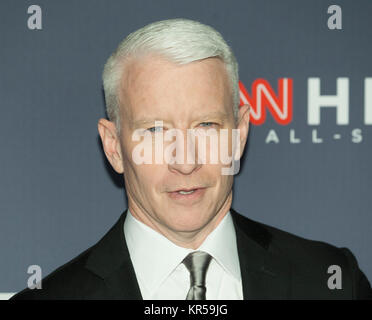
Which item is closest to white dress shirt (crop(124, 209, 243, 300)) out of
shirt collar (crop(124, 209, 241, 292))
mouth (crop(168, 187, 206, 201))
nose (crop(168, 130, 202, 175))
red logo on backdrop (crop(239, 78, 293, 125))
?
shirt collar (crop(124, 209, 241, 292))

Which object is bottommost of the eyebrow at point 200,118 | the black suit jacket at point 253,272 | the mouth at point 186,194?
the black suit jacket at point 253,272

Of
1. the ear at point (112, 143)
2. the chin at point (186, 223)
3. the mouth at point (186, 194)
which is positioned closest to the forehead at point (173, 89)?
the ear at point (112, 143)

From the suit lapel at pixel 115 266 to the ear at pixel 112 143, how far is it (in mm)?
250

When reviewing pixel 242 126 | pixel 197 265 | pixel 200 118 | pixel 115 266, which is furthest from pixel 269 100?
pixel 115 266

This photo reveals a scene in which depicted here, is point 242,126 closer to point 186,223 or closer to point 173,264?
point 186,223

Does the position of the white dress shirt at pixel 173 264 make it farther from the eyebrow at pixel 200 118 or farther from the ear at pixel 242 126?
the eyebrow at pixel 200 118

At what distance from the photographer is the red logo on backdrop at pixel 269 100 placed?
2561 mm

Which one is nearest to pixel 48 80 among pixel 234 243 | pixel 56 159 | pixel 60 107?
pixel 60 107

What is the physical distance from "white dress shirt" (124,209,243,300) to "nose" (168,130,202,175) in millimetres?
318

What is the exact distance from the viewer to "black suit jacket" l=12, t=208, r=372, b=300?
205cm

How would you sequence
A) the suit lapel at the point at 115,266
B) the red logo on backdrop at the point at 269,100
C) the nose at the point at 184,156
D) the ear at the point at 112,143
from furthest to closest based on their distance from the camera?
the red logo on backdrop at the point at 269,100 → the ear at the point at 112,143 → the suit lapel at the point at 115,266 → the nose at the point at 184,156

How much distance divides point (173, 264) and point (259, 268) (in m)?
0.35

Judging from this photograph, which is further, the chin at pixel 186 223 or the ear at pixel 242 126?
the ear at pixel 242 126

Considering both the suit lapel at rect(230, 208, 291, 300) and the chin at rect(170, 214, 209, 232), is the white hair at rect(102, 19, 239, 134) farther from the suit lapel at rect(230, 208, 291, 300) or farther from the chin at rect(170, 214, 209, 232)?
the suit lapel at rect(230, 208, 291, 300)
